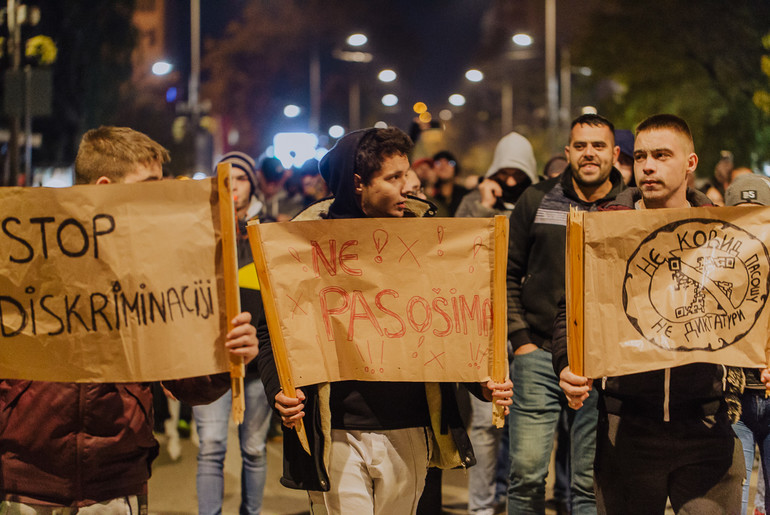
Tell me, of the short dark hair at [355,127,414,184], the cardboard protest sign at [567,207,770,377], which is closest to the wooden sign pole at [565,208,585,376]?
the cardboard protest sign at [567,207,770,377]

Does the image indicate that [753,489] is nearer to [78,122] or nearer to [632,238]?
[632,238]

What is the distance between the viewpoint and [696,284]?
3.51 m

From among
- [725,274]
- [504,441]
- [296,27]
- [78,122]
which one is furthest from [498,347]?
[296,27]

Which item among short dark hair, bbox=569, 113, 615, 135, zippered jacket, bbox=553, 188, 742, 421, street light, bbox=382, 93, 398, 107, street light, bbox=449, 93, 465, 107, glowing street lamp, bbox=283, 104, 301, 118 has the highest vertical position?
street light, bbox=449, 93, 465, 107

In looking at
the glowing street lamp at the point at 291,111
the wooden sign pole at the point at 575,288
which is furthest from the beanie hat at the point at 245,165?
the glowing street lamp at the point at 291,111

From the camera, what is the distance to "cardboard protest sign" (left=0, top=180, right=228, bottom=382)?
3.11 metres

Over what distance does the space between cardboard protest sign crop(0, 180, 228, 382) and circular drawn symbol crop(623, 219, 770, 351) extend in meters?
1.54

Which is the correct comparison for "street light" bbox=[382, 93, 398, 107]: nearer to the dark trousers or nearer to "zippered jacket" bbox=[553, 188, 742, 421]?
"zippered jacket" bbox=[553, 188, 742, 421]

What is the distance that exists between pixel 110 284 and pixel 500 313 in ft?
4.61

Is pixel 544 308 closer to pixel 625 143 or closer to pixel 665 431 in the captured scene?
pixel 665 431

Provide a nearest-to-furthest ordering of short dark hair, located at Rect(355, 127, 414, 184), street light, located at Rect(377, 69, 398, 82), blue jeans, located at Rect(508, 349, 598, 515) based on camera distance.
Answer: short dark hair, located at Rect(355, 127, 414, 184)
blue jeans, located at Rect(508, 349, 598, 515)
street light, located at Rect(377, 69, 398, 82)

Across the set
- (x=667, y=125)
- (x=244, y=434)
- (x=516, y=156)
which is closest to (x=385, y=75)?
(x=516, y=156)

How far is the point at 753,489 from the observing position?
691 cm

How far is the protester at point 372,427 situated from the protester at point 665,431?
1.60 ft
